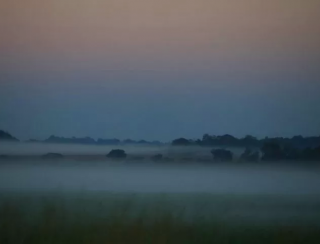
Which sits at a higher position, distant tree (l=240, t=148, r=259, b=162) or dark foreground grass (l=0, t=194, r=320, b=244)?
distant tree (l=240, t=148, r=259, b=162)

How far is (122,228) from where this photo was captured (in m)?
1.58

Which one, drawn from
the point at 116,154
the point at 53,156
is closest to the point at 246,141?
the point at 116,154

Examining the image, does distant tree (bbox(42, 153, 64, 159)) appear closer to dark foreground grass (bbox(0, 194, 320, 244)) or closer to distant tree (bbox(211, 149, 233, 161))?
dark foreground grass (bbox(0, 194, 320, 244))

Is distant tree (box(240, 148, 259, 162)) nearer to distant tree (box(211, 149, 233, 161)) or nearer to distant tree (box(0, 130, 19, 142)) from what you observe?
distant tree (box(211, 149, 233, 161))

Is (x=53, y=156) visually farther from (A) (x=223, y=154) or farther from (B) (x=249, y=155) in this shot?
(B) (x=249, y=155)

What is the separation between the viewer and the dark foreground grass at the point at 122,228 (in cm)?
156

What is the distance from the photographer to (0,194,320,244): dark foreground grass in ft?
5.12

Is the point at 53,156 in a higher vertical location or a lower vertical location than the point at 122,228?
higher

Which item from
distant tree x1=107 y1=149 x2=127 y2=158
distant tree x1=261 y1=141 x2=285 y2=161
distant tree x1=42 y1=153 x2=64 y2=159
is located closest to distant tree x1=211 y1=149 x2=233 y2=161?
distant tree x1=261 y1=141 x2=285 y2=161

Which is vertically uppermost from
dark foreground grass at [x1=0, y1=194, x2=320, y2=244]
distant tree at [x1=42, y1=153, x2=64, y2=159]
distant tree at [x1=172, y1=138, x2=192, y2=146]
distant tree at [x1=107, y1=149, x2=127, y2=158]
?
distant tree at [x1=172, y1=138, x2=192, y2=146]

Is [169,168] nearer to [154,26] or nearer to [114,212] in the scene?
[114,212]

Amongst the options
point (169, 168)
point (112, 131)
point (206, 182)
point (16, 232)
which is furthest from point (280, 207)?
point (16, 232)

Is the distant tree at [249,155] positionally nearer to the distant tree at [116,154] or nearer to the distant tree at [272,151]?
the distant tree at [272,151]

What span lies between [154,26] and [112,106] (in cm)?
36
